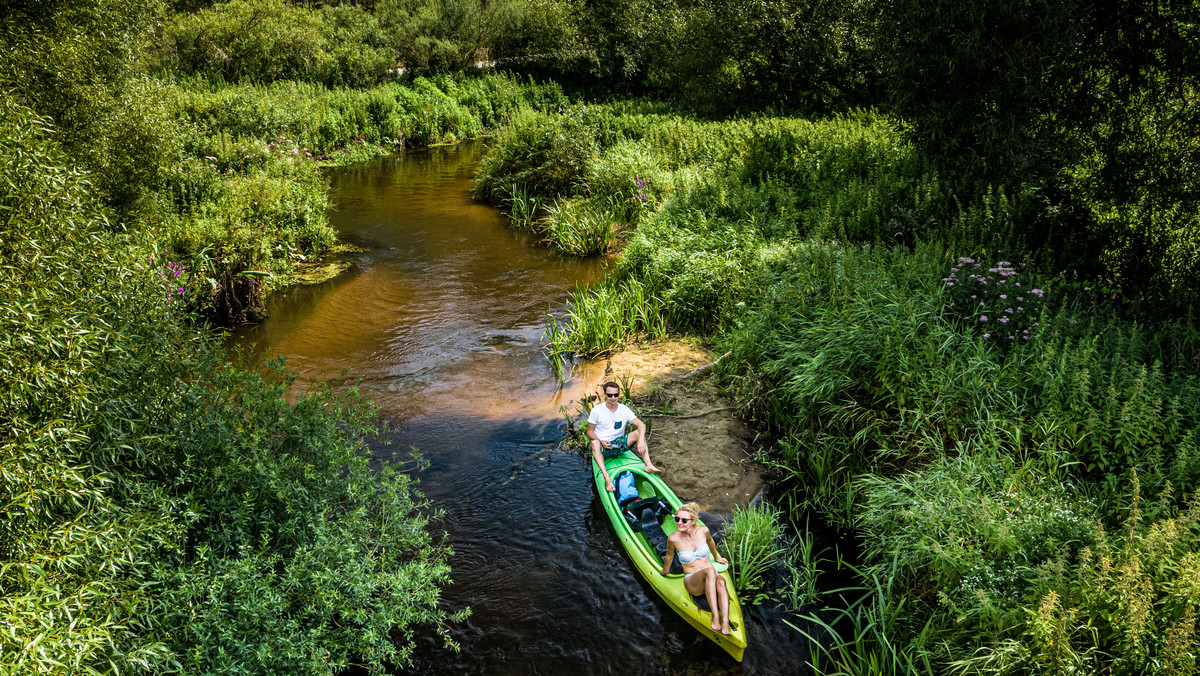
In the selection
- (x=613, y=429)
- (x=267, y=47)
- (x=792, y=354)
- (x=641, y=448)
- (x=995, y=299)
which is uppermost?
(x=267, y=47)

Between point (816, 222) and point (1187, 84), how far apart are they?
4268 millimetres

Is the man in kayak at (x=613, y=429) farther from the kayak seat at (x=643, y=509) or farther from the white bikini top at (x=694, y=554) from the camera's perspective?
the white bikini top at (x=694, y=554)

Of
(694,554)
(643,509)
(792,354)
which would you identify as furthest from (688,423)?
(694,554)

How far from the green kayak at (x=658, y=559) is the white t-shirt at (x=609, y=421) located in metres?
0.25

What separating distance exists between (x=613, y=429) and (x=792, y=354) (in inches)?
80.8

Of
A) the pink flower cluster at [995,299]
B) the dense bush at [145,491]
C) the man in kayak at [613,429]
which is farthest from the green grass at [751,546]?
the pink flower cluster at [995,299]

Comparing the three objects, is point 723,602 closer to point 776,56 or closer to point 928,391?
point 928,391

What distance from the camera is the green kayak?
16.1 ft

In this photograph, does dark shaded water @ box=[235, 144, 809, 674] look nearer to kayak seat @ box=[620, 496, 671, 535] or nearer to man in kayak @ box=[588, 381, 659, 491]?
kayak seat @ box=[620, 496, 671, 535]

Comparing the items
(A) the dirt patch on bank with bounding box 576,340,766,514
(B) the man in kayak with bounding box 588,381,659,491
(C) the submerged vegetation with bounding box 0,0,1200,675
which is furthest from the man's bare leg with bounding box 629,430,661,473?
(C) the submerged vegetation with bounding box 0,0,1200,675

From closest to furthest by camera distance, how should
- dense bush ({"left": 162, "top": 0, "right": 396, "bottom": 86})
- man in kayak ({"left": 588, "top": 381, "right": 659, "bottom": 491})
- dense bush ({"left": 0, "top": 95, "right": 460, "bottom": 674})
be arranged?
1. dense bush ({"left": 0, "top": 95, "right": 460, "bottom": 674})
2. man in kayak ({"left": 588, "top": 381, "right": 659, "bottom": 491})
3. dense bush ({"left": 162, "top": 0, "right": 396, "bottom": 86})

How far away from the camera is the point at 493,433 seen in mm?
7902

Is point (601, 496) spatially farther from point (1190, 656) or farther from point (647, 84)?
point (647, 84)

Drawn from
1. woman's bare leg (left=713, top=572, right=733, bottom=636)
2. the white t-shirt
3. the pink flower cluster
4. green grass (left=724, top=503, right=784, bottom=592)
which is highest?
the pink flower cluster
